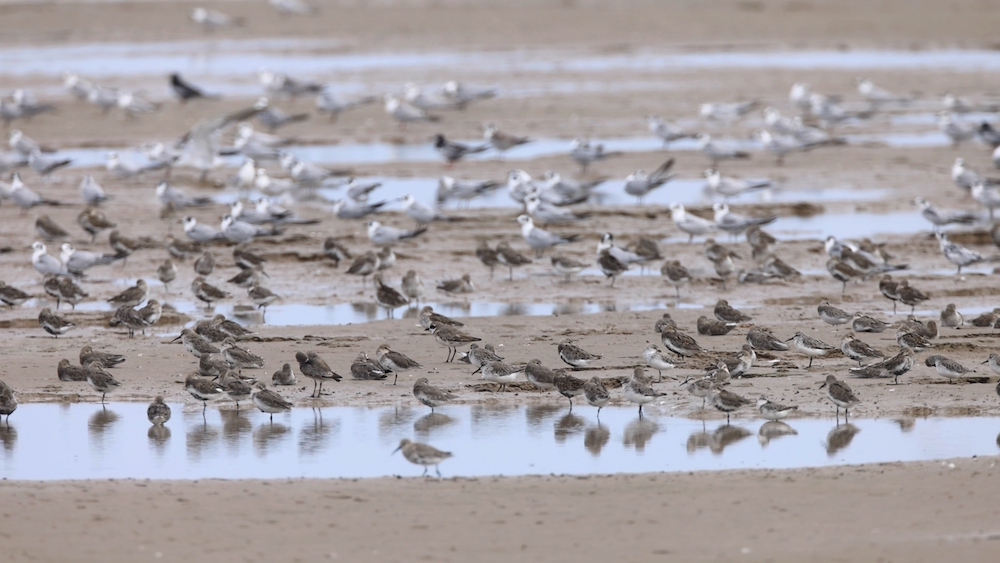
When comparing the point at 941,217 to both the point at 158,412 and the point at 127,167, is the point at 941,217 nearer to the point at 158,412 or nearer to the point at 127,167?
the point at 158,412

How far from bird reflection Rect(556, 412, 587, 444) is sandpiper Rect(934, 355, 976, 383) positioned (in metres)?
2.88

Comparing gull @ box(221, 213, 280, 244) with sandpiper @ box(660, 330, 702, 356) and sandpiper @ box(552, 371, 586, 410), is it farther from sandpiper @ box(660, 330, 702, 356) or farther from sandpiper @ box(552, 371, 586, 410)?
sandpiper @ box(552, 371, 586, 410)

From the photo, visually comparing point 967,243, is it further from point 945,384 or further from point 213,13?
point 213,13

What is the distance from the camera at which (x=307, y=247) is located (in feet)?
58.9

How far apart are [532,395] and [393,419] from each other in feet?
4.15

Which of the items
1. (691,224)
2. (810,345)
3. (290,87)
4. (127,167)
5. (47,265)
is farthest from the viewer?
(290,87)

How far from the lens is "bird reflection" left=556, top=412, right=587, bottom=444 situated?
384 inches

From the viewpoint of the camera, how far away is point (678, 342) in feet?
Answer: 37.7

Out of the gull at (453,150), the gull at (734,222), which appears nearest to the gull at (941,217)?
the gull at (734,222)

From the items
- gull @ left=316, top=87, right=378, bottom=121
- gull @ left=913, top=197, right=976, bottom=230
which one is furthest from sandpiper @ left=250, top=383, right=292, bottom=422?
gull @ left=316, top=87, right=378, bottom=121

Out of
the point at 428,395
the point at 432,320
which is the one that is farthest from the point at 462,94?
the point at 428,395

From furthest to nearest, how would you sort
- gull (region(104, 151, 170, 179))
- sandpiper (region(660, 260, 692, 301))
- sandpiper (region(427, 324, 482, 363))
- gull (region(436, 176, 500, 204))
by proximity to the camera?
1. gull (region(104, 151, 170, 179))
2. gull (region(436, 176, 500, 204))
3. sandpiper (region(660, 260, 692, 301))
4. sandpiper (region(427, 324, 482, 363))

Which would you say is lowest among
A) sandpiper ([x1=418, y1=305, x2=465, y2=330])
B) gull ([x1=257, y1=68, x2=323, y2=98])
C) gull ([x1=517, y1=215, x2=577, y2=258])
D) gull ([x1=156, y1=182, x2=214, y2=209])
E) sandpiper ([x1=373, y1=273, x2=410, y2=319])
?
sandpiper ([x1=418, y1=305, x2=465, y2=330])

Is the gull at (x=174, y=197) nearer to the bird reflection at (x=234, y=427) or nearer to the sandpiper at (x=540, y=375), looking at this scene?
the bird reflection at (x=234, y=427)
